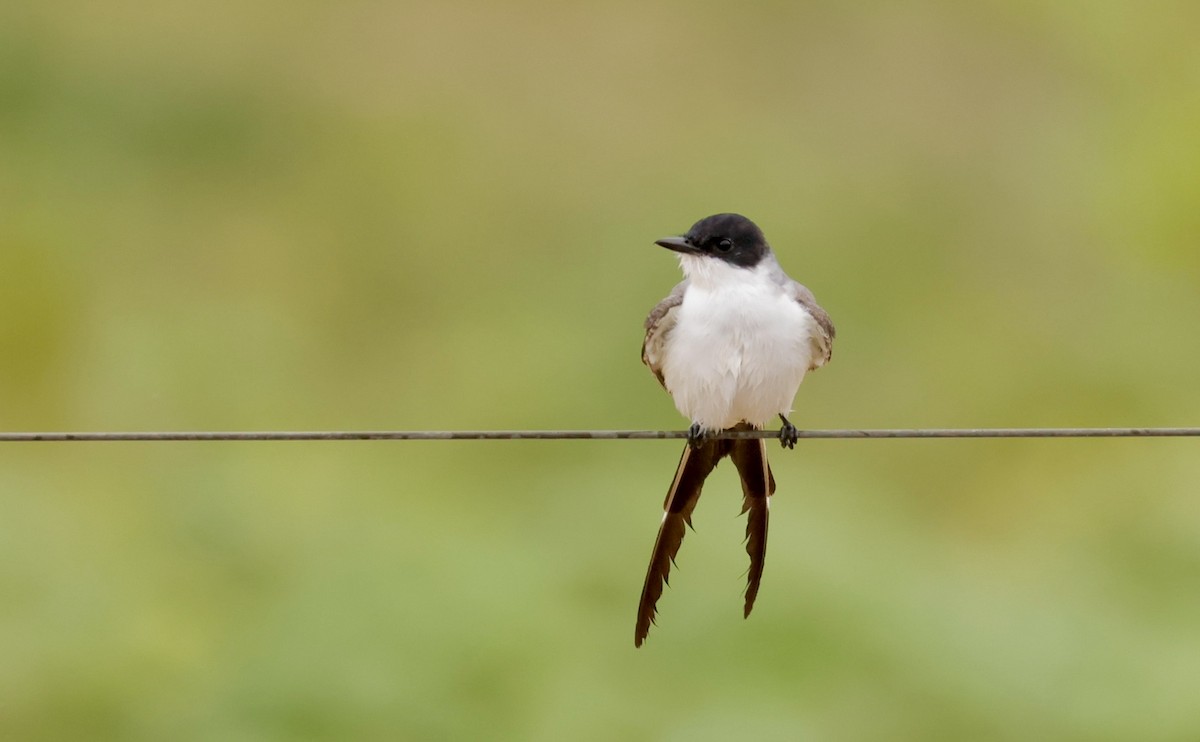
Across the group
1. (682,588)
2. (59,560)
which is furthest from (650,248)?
(59,560)

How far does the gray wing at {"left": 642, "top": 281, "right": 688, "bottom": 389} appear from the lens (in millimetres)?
5203

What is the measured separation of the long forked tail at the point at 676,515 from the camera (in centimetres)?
484

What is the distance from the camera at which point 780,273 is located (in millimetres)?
5285

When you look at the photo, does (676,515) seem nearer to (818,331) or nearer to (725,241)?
(818,331)

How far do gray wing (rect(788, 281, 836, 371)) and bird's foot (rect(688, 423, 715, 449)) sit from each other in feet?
1.54

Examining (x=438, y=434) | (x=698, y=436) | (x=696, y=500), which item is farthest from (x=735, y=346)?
(x=438, y=434)

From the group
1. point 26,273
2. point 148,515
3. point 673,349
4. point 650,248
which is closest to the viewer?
point 673,349

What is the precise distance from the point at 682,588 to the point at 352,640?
2692 mm

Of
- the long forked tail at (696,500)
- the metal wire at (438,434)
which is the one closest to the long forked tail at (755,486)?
the long forked tail at (696,500)

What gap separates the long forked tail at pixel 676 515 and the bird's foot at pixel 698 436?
0.02 metres

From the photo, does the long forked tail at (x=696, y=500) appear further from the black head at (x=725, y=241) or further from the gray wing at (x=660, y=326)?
the black head at (x=725, y=241)

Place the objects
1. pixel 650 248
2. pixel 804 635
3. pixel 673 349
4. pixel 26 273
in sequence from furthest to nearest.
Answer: pixel 26 273, pixel 650 248, pixel 804 635, pixel 673 349

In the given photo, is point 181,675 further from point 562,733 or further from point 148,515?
point 562,733

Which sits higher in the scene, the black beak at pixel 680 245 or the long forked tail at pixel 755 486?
the black beak at pixel 680 245
